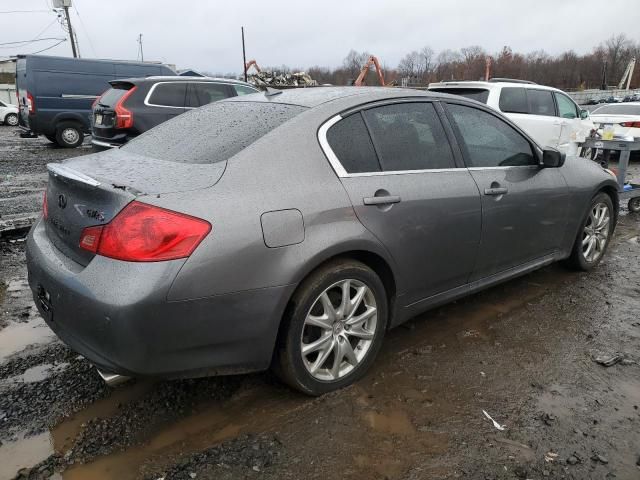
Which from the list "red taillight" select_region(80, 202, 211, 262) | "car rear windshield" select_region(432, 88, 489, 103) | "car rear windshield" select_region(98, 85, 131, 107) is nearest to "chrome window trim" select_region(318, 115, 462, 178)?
"red taillight" select_region(80, 202, 211, 262)

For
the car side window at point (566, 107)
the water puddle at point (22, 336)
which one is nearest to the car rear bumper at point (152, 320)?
the water puddle at point (22, 336)

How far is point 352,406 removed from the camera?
263cm

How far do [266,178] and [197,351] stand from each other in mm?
840

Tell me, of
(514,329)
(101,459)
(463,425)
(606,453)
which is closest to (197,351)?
(101,459)

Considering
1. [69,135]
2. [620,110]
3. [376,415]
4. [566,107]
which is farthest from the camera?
[620,110]

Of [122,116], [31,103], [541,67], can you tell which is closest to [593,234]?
[122,116]

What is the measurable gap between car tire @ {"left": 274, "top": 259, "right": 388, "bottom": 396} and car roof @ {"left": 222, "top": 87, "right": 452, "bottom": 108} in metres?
0.97

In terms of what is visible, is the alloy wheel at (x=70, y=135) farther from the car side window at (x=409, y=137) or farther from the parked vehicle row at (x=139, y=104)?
the car side window at (x=409, y=137)

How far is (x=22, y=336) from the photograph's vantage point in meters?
3.37

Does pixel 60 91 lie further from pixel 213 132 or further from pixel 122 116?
pixel 213 132

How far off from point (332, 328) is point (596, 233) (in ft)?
10.6

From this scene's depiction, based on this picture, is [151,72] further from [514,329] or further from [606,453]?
[606,453]

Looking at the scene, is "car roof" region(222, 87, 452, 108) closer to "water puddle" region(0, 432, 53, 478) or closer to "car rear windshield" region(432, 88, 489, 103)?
"water puddle" region(0, 432, 53, 478)

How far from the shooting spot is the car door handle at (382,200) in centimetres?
266
